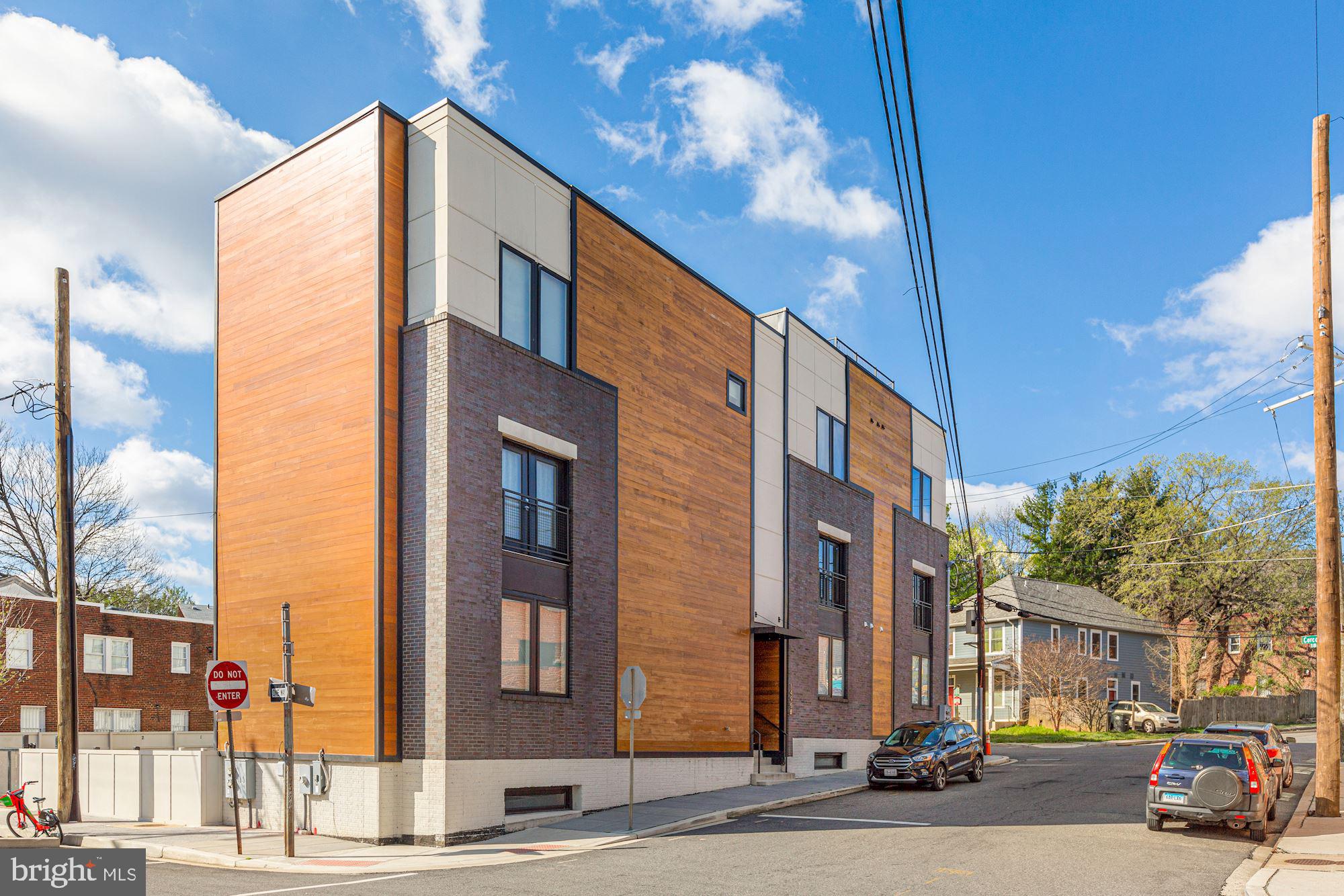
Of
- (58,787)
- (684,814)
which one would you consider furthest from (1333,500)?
(58,787)

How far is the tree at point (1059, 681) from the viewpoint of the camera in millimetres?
53562

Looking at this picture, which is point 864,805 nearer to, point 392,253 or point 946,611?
point 392,253

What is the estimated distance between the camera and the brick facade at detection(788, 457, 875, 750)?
2978 centimetres

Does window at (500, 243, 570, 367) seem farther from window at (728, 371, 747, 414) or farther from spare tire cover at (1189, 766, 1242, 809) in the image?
spare tire cover at (1189, 766, 1242, 809)

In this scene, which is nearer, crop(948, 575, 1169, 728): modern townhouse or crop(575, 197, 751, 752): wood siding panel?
crop(575, 197, 751, 752): wood siding panel

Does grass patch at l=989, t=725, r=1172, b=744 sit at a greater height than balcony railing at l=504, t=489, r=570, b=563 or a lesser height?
lesser

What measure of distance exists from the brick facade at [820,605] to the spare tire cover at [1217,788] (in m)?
12.3

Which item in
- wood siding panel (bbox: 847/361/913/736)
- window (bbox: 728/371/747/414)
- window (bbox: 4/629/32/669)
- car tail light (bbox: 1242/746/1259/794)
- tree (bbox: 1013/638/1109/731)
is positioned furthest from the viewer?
tree (bbox: 1013/638/1109/731)

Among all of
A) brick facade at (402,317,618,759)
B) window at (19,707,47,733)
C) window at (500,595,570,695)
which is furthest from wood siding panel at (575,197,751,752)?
window at (19,707,47,733)

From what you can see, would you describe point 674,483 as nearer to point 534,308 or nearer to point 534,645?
point 534,308

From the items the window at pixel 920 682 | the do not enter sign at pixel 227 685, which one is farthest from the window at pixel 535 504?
the window at pixel 920 682

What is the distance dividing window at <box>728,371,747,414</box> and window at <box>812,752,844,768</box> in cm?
998

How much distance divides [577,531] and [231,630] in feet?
22.9

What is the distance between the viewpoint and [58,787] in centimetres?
2009
